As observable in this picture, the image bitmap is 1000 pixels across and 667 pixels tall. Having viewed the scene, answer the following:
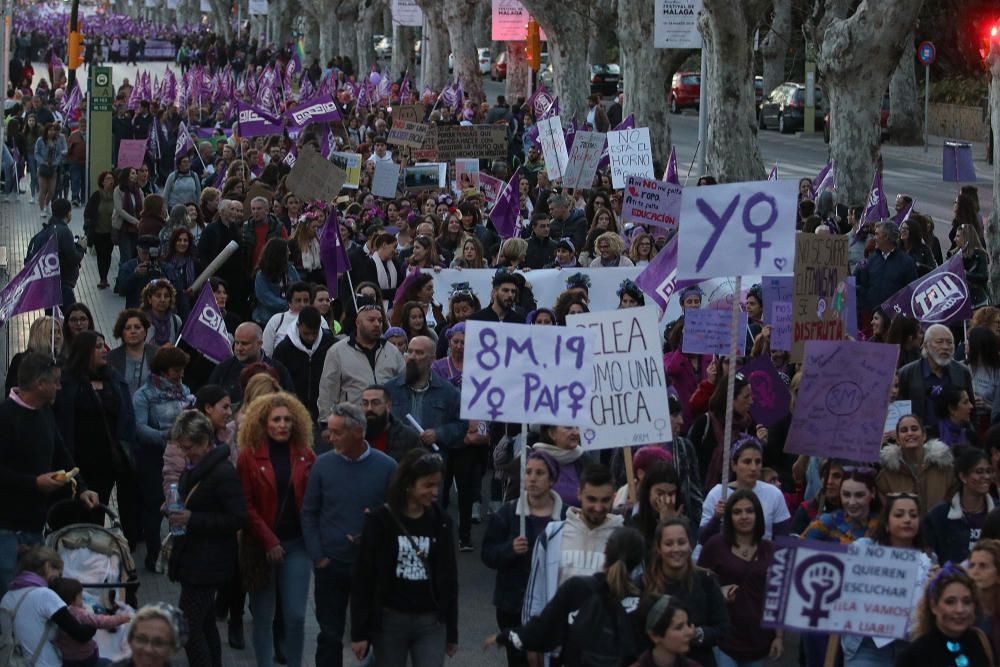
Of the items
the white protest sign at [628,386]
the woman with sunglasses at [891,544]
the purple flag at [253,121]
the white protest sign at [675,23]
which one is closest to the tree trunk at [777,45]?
the white protest sign at [675,23]

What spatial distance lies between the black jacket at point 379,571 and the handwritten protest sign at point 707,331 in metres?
3.86

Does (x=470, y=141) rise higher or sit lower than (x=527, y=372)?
higher

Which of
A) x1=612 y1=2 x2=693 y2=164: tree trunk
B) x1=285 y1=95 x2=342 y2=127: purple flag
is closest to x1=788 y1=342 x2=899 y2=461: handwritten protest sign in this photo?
x1=285 y1=95 x2=342 y2=127: purple flag

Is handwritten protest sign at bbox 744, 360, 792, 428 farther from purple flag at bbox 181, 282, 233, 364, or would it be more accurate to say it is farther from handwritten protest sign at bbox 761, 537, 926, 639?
handwritten protest sign at bbox 761, 537, 926, 639

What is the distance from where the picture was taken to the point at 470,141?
75.0 feet

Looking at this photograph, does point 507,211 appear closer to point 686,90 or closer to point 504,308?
point 504,308

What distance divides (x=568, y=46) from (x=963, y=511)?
Result: 28.2m

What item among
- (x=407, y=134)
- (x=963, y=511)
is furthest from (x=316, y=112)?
(x=963, y=511)

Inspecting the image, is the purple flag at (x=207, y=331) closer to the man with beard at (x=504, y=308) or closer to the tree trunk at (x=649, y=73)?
the man with beard at (x=504, y=308)

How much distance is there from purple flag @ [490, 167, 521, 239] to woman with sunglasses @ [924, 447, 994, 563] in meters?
10.4

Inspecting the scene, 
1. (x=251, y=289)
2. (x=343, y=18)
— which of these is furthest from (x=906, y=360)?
(x=343, y=18)

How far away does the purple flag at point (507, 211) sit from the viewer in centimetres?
1839

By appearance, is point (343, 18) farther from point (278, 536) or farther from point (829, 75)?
point (278, 536)

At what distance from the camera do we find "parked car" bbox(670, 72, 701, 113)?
55781 mm
